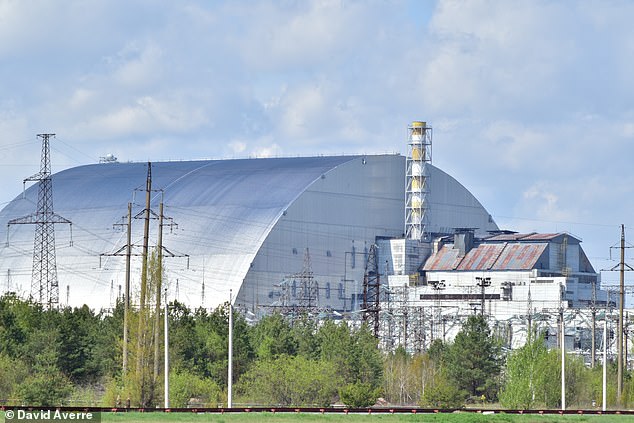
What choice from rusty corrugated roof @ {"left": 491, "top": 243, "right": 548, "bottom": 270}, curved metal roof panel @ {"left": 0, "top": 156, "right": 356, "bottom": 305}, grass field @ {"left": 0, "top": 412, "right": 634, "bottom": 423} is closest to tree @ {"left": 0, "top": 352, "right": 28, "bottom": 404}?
grass field @ {"left": 0, "top": 412, "right": 634, "bottom": 423}

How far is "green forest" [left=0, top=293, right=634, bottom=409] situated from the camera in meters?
63.3

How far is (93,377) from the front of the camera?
78.8 meters

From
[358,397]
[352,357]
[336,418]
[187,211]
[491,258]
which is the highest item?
[187,211]

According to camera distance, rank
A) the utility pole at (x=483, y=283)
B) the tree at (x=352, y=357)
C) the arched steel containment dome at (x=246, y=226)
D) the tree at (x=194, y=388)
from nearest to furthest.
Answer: the tree at (x=194, y=388) → the tree at (x=352, y=357) → the utility pole at (x=483, y=283) → the arched steel containment dome at (x=246, y=226)

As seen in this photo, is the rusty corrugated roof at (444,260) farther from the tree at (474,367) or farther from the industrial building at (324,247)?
the tree at (474,367)

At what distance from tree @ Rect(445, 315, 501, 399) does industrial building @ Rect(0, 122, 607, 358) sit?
95.0ft

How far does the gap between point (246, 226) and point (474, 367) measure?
39348 mm

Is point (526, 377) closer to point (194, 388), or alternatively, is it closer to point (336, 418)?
point (194, 388)

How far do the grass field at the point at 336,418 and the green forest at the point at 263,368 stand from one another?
10.8m

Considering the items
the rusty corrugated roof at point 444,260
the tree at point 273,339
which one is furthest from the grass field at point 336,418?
the rusty corrugated roof at point 444,260

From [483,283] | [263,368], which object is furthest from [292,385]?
[483,283]

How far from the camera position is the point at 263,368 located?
69812mm

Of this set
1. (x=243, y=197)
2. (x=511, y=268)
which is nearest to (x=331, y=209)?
(x=243, y=197)

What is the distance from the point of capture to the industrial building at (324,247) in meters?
115
